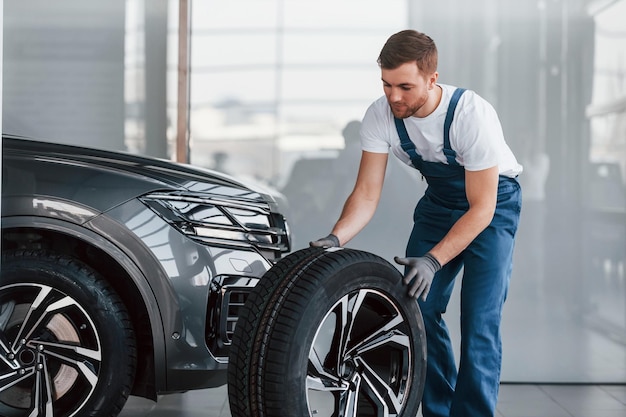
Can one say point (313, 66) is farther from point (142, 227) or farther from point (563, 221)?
point (142, 227)

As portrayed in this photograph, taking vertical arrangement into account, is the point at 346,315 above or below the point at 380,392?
above

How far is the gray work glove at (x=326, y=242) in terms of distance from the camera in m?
2.61

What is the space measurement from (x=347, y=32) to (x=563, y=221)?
1587mm

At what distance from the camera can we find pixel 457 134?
2.68 m

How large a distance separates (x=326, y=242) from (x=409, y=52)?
2.18ft

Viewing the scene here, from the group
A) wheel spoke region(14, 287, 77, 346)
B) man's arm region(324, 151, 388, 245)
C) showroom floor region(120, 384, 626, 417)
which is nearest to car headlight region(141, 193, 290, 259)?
man's arm region(324, 151, 388, 245)

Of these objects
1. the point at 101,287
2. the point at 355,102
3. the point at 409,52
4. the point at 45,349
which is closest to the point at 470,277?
the point at 409,52

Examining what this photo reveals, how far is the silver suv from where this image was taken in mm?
2781

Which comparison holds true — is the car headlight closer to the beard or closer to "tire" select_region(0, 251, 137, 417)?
"tire" select_region(0, 251, 137, 417)

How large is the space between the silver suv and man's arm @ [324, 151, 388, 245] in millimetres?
416

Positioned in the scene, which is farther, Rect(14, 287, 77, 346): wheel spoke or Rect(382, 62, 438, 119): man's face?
Rect(14, 287, 77, 346): wheel spoke

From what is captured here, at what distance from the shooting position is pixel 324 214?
4.56 m

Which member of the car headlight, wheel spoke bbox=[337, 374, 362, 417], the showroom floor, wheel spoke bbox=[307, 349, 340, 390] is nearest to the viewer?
wheel spoke bbox=[307, 349, 340, 390]

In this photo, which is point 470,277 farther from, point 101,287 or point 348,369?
point 101,287
